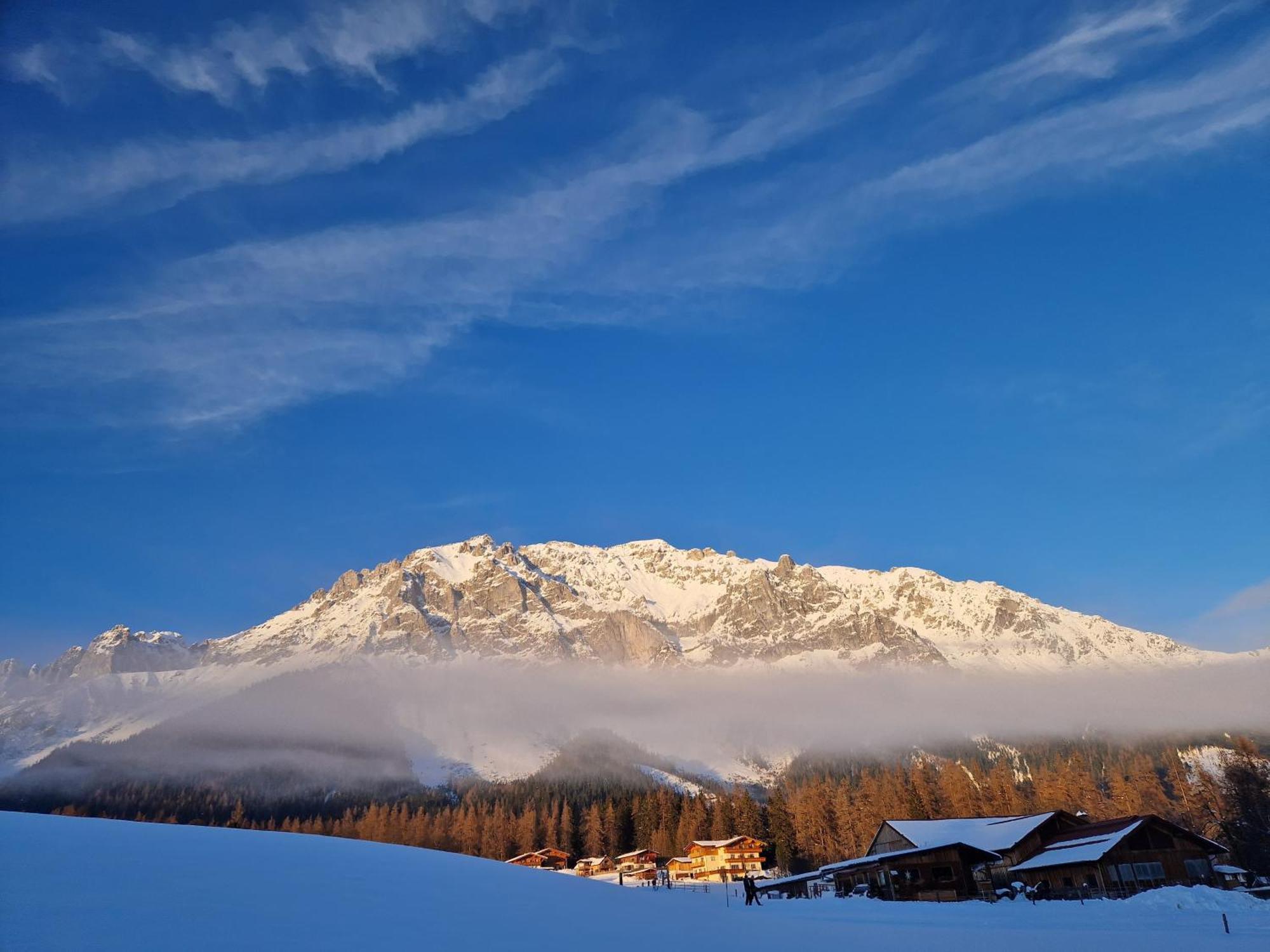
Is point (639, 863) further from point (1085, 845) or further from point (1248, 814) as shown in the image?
point (1085, 845)

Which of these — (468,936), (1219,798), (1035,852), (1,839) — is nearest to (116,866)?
(1,839)

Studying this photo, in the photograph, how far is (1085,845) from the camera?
2152 inches

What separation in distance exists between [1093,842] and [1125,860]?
7.06ft

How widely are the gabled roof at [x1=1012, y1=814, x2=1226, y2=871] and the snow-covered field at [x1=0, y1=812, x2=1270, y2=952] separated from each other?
3527 centimetres

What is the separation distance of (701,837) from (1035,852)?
265ft

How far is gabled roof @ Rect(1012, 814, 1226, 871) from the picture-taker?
172 feet

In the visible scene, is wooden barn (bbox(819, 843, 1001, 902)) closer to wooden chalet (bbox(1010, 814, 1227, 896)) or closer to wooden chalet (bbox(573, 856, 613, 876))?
wooden chalet (bbox(1010, 814, 1227, 896))

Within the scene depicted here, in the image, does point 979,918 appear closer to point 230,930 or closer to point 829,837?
point 230,930

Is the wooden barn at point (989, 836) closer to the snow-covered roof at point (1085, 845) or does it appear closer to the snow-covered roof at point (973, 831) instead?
the snow-covered roof at point (973, 831)

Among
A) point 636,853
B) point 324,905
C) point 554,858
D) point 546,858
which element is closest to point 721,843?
point 636,853

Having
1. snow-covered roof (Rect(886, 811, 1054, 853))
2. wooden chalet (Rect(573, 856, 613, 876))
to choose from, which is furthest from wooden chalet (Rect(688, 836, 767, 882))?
snow-covered roof (Rect(886, 811, 1054, 853))

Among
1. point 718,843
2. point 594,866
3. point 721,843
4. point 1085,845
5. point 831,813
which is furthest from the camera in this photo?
point 594,866

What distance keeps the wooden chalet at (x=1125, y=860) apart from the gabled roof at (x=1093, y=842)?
5 centimetres

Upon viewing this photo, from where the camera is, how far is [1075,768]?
4343 inches
